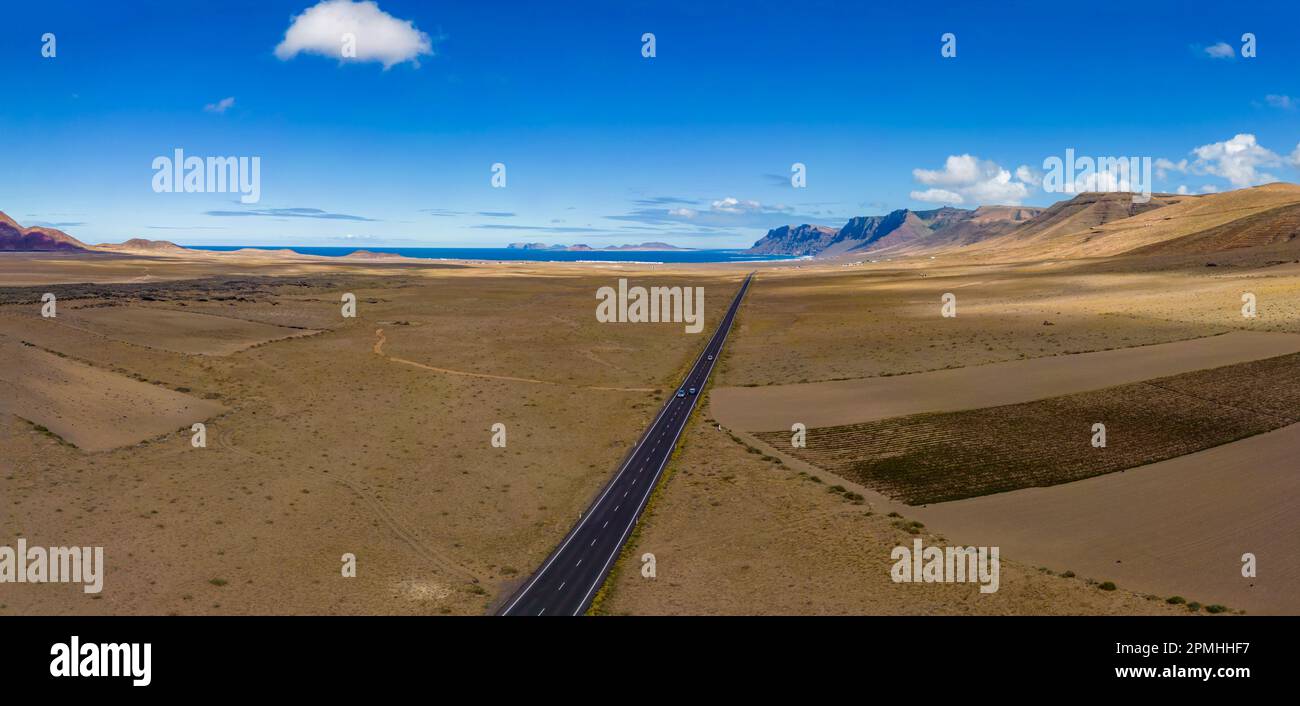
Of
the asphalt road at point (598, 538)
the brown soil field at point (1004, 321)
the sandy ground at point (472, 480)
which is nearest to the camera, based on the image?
the asphalt road at point (598, 538)

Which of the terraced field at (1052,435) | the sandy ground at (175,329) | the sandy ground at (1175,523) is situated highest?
the sandy ground at (175,329)

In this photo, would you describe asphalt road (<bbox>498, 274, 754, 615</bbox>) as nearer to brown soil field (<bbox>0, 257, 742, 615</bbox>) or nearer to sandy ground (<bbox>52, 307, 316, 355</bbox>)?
brown soil field (<bbox>0, 257, 742, 615</bbox>)

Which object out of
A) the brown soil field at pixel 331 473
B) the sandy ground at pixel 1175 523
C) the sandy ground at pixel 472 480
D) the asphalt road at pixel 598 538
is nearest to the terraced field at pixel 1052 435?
the sandy ground at pixel 1175 523

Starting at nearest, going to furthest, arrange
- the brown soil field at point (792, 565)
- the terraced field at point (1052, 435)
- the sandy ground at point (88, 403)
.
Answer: the brown soil field at point (792, 565) → the terraced field at point (1052, 435) → the sandy ground at point (88, 403)

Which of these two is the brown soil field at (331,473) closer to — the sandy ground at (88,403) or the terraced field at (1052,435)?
the sandy ground at (88,403)

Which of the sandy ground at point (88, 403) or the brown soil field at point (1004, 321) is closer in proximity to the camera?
the sandy ground at point (88, 403)

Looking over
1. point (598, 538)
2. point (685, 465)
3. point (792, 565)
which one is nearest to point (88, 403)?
point (598, 538)
